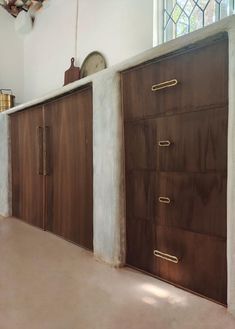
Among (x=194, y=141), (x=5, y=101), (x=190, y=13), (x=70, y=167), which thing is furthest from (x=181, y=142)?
(x=5, y=101)

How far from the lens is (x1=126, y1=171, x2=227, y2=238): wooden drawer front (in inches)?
50.1

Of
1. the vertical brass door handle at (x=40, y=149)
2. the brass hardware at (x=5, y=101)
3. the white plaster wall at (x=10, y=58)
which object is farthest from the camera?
the white plaster wall at (x=10, y=58)

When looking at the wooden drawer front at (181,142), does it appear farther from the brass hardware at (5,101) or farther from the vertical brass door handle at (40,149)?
the brass hardware at (5,101)

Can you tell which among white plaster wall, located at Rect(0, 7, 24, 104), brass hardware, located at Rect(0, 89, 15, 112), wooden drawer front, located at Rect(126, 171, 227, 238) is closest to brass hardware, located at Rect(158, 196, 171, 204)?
wooden drawer front, located at Rect(126, 171, 227, 238)

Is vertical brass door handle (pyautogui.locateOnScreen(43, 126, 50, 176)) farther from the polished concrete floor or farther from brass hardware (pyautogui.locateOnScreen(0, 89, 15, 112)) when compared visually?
brass hardware (pyautogui.locateOnScreen(0, 89, 15, 112))

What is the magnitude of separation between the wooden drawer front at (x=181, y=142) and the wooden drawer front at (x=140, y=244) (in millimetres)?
326

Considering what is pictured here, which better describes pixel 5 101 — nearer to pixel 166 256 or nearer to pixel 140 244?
pixel 140 244

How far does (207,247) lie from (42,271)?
3.08 feet

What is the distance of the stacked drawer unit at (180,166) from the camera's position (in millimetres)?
1264

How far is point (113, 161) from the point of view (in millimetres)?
1747

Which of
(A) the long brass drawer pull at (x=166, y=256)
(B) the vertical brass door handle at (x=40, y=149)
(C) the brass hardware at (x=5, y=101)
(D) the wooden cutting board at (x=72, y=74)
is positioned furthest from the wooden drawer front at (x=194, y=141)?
(C) the brass hardware at (x=5, y=101)

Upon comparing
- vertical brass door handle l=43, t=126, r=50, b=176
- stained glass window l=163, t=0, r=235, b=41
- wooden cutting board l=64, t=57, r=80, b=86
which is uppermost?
stained glass window l=163, t=0, r=235, b=41

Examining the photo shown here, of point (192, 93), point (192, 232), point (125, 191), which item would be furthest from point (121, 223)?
point (192, 93)

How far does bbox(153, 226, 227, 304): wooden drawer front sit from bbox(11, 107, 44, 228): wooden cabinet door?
1443 millimetres
